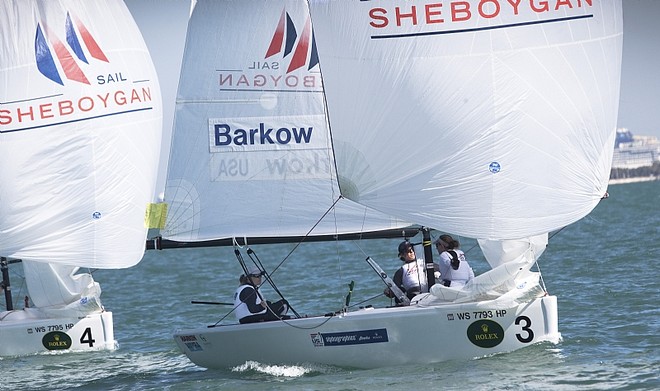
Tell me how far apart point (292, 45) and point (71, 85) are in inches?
141

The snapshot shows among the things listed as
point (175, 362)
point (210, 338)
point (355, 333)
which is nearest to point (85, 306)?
point (175, 362)

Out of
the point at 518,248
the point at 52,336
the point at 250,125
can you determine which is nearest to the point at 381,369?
the point at 518,248

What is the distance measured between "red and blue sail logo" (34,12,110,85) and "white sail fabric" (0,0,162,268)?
0.01 meters

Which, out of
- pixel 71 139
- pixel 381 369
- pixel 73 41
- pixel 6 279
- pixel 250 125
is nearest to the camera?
pixel 381 369

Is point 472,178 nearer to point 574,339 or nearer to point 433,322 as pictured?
point 433,322

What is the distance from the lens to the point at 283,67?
50.3 ft

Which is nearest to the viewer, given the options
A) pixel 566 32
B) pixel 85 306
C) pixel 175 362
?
pixel 566 32

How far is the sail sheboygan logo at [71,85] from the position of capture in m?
17.2

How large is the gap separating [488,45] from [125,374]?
600cm

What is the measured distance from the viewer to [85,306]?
17.8 meters

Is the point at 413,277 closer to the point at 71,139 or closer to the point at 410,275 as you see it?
the point at 410,275

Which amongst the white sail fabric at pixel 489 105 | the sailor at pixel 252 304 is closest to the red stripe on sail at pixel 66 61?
the sailor at pixel 252 304

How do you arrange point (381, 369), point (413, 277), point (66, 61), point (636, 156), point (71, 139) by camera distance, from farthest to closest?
point (636, 156), point (66, 61), point (71, 139), point (413, 277), point (381, 369)

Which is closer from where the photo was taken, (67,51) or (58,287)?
(67,51)
